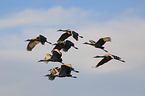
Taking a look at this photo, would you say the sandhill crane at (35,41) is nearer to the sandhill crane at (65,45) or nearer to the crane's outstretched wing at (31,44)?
the crane's outstretched wing at (31,44)

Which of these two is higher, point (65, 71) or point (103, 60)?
point (103, 60)

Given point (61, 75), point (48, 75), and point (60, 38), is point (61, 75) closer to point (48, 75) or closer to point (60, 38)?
point (48, 75)

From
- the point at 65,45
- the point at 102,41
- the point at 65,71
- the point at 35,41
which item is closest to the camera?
the point at 65,71

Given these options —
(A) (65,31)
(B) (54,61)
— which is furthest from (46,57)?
(A) (65,31)

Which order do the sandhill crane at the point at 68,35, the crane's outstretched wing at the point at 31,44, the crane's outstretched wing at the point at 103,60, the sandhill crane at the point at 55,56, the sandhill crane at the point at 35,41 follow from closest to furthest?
the sandhill crane at the point at 55,56 → the sandhill crane at the point at 68,35 → the crane's outstretched wing at the point at 103,60 → the sandhill crane at the point at 35,41 → the crane's outstretched wing at the point at 31,44

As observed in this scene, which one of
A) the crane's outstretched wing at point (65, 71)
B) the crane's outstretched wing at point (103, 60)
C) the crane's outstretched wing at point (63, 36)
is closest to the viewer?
the crane's outstretched wing at point (65, 71)

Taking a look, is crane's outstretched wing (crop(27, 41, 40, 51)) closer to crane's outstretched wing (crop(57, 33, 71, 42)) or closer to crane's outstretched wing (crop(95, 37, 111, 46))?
crane's outstretched wing (crop(57, 33, 71, 42))

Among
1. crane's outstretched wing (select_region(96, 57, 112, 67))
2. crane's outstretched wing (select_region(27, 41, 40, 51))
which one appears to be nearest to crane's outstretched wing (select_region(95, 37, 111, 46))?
crane's outstretched wing (select_region(96, 57, 112, 67))

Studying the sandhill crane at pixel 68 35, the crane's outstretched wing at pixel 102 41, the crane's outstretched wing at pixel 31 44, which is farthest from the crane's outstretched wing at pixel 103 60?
the crane's outstretched wing at pixel 31 44

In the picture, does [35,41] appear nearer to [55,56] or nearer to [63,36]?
[63,36]

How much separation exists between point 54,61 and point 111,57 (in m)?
5.49

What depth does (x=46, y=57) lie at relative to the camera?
27859mm

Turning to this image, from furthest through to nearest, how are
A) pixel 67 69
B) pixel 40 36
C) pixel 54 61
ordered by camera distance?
pixel 40 36
pixel 54 61
pixel 67 69

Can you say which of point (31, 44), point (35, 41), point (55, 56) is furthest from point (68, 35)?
point (31, 44)
